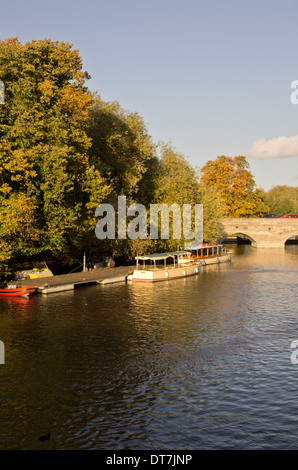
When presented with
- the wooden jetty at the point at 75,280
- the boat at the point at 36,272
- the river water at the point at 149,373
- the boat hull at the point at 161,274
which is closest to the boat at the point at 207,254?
the boat hull at the point at 161,274

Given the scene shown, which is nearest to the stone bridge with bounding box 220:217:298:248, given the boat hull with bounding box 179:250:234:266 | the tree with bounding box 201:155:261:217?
the tree with bounding box 201:155:261:217

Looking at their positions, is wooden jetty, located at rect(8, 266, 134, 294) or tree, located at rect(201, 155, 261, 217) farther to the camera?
tree, located at rect(201, 155, 261, 217)

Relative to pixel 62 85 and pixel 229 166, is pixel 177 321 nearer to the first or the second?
pixel 62 85

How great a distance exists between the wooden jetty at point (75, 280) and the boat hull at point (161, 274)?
7.32ft

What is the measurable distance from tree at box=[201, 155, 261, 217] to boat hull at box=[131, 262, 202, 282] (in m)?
72.6

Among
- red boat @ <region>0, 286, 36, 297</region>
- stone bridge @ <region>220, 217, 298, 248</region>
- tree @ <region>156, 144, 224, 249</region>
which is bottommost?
red boat @ <region>0, 286, 36, 297</region>

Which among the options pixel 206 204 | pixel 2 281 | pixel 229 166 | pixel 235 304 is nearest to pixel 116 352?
pixel 235 304

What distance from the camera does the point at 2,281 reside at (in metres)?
53.2

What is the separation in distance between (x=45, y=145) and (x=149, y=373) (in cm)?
3288

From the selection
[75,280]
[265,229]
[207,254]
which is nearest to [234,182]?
[265,229]

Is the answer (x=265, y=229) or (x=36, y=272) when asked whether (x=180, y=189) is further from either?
(x=265, y=229)

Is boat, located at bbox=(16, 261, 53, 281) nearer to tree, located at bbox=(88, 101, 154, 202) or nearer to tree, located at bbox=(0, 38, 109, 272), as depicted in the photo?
tree, located at bbox=(0, 38, 109, 272)

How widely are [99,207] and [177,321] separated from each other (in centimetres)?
2350

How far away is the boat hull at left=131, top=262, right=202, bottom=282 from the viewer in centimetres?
6000
